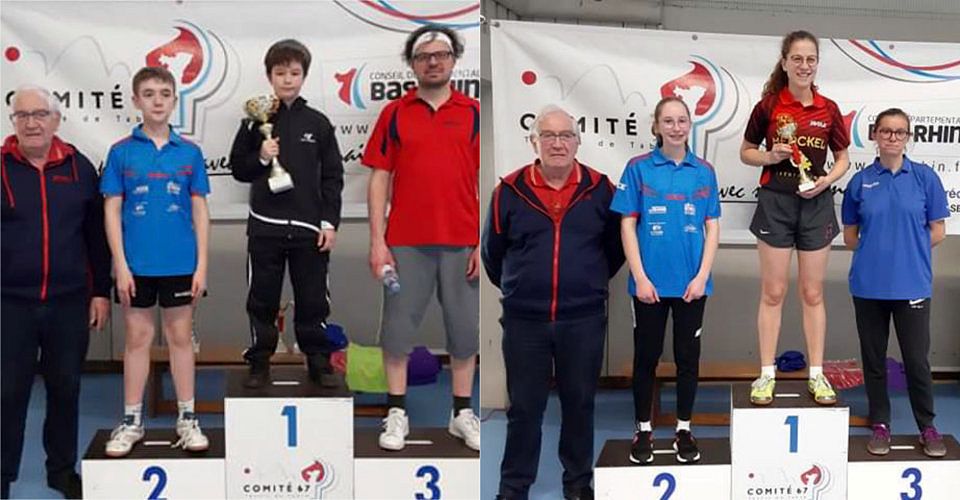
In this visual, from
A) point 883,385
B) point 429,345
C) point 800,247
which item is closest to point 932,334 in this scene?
point 883,385

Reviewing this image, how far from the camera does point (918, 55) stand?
3.66 m

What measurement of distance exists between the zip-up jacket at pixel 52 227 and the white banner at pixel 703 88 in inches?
60.3

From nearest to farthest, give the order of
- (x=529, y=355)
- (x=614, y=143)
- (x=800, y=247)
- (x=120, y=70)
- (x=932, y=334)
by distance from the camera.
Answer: (x=120, y=70)
(x=529, y=355)
(x=800, y=247)
(x=614, y=143)
(x=932, y=334)

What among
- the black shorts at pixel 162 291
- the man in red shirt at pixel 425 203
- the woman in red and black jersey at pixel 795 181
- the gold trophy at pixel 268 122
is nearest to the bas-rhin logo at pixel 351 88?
the man in red shirt at pixel 425 203

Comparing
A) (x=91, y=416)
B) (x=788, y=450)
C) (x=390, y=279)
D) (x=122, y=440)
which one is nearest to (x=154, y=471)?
(x=122, y=440)

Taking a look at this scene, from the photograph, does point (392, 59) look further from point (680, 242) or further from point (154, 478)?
point (154, 478)

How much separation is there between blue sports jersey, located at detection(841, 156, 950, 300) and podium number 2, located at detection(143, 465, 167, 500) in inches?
105

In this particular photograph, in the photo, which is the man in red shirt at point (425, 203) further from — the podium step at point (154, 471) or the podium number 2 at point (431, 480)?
the podium step at point (154, 471)

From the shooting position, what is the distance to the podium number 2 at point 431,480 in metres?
2.94

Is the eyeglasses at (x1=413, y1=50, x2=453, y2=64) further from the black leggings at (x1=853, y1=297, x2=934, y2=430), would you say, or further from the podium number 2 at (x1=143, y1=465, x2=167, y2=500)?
the black leggings at (x1=853, y1=297, x2=934, y2=430)

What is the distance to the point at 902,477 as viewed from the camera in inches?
127

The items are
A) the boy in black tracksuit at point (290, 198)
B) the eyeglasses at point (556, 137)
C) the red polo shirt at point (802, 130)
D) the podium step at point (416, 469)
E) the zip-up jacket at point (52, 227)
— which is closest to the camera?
the zip-up jacket at point (52, 227)

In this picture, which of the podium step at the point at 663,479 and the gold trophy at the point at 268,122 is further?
the podium step at the point at 663,479

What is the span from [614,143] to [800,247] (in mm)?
848
